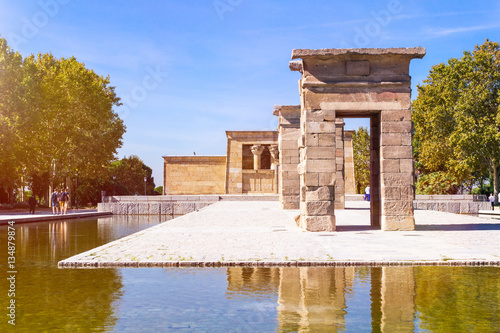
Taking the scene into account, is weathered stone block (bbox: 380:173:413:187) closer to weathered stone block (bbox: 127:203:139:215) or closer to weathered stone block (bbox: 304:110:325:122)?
weathered stone block (bbox: 304:110:325:122)

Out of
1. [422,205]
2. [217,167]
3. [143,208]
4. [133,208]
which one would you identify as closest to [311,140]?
[422,205]

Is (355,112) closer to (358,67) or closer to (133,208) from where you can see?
(358,67)

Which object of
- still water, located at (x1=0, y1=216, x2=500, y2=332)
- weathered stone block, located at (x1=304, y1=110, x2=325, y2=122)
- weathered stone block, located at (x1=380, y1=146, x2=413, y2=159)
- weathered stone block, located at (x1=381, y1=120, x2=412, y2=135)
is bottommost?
still water, located at (x1=0, y1=216, x2=500, y2=332)

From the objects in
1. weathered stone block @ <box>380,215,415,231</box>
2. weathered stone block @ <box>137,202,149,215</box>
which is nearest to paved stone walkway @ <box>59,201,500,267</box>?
weathered stone block @ <box>380,215,415,231</box>

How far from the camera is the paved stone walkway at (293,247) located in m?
8.69

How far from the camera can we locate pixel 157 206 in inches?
1184

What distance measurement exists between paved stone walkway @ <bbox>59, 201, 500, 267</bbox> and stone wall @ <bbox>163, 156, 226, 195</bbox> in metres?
36.3

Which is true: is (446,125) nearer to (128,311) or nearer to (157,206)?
(157,206)

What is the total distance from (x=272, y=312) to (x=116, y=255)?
182 inches

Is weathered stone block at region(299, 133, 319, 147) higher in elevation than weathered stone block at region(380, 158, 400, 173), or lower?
higher

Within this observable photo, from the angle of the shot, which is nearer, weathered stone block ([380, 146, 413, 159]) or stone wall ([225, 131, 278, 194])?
weathered stone block ([380, 146, 413, 159])

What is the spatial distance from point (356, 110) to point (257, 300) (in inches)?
361

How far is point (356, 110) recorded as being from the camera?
47.4ft

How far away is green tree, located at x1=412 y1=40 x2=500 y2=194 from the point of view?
37375 millimetres
